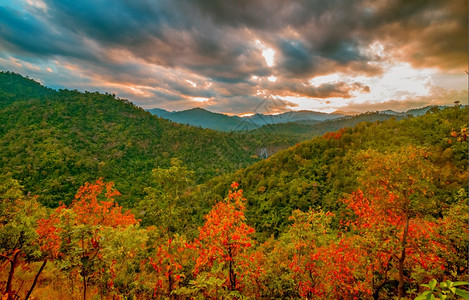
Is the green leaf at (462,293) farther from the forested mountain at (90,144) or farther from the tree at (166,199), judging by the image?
the forested mountain at (90,144)

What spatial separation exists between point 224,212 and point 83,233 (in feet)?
13.5

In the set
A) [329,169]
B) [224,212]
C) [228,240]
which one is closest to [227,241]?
[228,240]

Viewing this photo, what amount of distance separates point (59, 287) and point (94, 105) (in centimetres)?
13998

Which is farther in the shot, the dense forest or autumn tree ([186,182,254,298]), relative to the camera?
Answer: the dense forest

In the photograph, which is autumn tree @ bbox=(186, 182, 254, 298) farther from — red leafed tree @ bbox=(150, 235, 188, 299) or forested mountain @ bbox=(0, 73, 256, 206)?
forested mountain @ bbox=(0, 73, 256, 206)

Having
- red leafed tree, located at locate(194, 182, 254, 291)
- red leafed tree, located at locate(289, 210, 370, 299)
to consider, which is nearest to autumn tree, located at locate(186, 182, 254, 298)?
red leafed tree, located at locate(194, 182, 254, 291)

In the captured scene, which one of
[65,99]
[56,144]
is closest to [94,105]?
[65,99]

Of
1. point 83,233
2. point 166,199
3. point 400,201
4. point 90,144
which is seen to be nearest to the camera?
point 83,233

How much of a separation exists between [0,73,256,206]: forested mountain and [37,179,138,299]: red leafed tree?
56430mm

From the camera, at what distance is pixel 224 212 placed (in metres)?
7.04

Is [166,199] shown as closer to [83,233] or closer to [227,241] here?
[227,241]

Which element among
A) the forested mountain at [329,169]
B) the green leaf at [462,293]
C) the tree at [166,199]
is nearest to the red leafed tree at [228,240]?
the tree at [166,199]

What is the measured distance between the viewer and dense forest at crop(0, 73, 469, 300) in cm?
671

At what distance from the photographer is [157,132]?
120 meters
